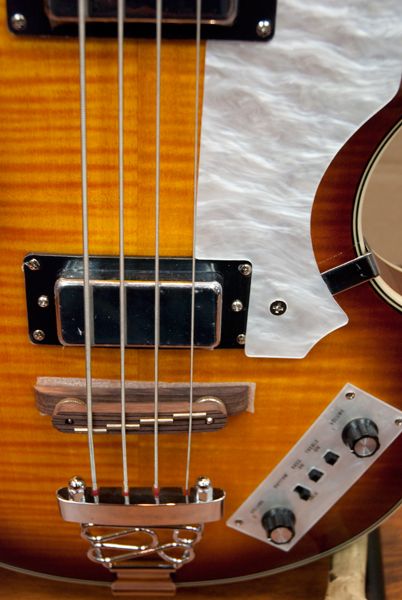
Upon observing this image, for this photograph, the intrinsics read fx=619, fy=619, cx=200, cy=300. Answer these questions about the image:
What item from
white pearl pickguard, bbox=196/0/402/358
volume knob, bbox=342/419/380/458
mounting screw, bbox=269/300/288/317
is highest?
white pearl pickguard, bbox=196/0/402/358

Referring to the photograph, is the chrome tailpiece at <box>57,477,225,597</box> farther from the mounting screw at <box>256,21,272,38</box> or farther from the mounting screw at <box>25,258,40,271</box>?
the mounting screw at <box>256,21,272,38</box>

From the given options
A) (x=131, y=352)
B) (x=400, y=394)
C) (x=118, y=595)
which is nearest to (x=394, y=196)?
(x=400, y=394)

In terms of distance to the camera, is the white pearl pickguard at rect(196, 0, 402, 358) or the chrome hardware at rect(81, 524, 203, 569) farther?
the chrome hardware at rect(81, 524, 203, 569)

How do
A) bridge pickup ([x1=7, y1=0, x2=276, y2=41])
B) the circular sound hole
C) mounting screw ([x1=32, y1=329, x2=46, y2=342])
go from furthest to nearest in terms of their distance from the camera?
the circular sound hole → mounting screw ([x1=32, y1=329, x2=46, y2=342]) → bridge pickup ([x1=7, y1=0, x2=276, y2=41])

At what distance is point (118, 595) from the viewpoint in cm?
60

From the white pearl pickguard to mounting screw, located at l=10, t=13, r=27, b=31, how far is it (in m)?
0.11

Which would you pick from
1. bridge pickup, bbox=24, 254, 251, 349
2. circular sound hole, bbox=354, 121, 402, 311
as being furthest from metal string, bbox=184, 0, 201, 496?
circular sound hole, bbox=354, 121, 402, 311

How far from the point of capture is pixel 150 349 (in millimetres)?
467

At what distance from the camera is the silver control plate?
1.65 feet

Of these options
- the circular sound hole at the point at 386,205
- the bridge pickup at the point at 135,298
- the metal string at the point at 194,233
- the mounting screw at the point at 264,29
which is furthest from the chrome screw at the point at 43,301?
the circular sound hole at the point at 386,205

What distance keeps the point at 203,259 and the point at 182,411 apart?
0.41 feet

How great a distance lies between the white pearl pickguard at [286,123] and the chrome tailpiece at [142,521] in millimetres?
174

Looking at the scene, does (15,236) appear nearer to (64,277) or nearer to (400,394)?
(64,277)

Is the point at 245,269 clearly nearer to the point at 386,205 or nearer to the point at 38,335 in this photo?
the point at 38,335
